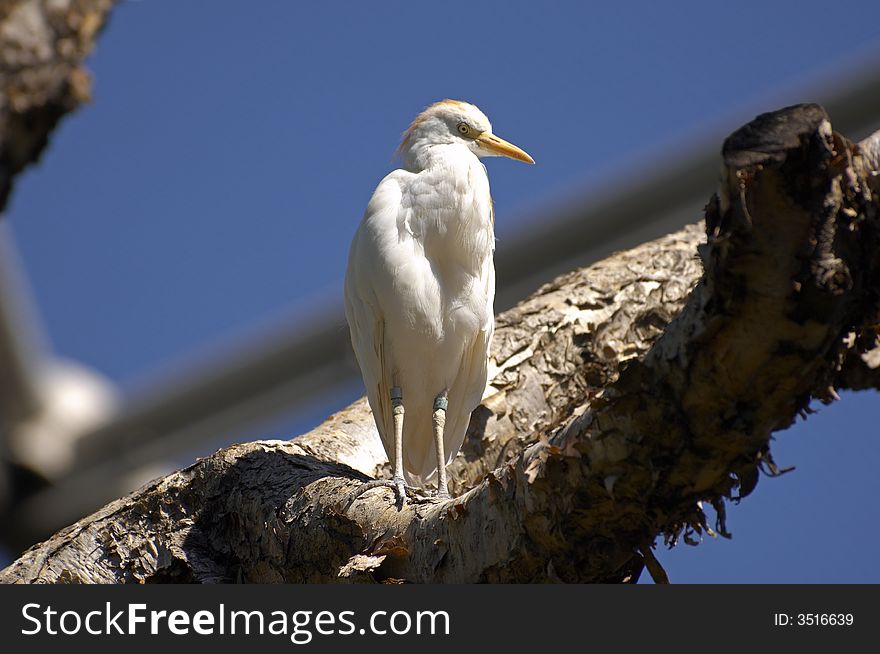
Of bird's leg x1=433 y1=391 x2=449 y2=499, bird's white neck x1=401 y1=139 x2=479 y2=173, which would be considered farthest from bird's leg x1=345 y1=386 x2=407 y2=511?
bird's white neck x1=401 y1=139 x2=479 y2=173

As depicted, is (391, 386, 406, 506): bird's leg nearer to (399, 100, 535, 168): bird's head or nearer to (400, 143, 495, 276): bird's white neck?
(400, 143, 495, 276): bird's white neck

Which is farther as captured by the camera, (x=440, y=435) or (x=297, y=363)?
(x=297, y=363)

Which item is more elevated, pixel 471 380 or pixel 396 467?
pixel 471 380

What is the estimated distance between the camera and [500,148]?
5773 mm

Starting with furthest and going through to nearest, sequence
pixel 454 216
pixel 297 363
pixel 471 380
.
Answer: pixel 297 363, pixel 471 380, pixel 454 216

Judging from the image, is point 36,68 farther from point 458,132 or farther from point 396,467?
point 458,132

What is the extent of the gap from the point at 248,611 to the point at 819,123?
2244 millimetres

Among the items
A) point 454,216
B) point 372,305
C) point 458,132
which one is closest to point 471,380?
point 372,305

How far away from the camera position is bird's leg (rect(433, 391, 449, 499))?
492 centimetres

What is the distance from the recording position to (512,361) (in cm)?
572

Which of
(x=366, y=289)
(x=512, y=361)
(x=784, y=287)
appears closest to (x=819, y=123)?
(x=784, y=287)

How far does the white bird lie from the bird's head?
15 cm

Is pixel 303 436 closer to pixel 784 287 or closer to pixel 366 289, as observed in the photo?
pixel 366 289

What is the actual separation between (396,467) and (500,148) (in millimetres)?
2055
